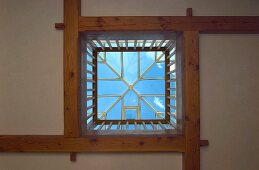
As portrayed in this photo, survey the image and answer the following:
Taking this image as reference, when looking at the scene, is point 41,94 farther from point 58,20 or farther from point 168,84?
point 168,84

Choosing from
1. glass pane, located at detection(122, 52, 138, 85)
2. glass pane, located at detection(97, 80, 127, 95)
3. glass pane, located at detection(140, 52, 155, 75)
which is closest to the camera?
glass pane, located at detection(140, 52, 155, 75)

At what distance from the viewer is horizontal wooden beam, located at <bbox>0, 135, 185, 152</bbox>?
1.76 meters

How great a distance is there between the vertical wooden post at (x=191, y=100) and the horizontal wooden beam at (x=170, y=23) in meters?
0.09

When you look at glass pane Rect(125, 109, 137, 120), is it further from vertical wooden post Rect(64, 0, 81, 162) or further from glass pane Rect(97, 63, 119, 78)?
vertical wooden post Rect(64, 0, 81, 162)

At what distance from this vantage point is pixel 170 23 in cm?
175

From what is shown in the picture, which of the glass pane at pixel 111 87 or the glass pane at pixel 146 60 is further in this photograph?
the glass pane at pixel 111 87

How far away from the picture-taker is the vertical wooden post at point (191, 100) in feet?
5.76

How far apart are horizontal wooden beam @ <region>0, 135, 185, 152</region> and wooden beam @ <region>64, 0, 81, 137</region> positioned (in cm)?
13

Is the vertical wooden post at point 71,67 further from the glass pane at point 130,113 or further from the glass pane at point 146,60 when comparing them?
the glass pane at point 130,113

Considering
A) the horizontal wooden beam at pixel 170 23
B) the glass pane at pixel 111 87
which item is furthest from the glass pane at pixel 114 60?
the horizontal wooden beam at pixel 170 23

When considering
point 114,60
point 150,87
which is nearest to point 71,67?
point 114,60

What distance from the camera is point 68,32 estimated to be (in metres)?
1.75

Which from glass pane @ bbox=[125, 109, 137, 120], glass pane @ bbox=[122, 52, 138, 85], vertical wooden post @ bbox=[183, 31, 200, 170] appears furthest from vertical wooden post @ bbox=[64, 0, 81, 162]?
glass pane @ bbox=[125, 109, 137, 120]

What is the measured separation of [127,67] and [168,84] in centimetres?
102
